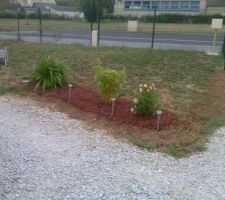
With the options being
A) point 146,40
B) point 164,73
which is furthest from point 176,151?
point 146,40

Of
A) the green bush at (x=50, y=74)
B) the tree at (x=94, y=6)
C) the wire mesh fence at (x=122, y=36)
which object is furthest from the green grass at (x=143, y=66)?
the tree at (x=94, y=6)

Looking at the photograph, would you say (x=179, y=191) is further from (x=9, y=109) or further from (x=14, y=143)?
(x=9, y=109)

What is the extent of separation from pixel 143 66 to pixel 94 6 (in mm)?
31055

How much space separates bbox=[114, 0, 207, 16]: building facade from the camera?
5356 cm

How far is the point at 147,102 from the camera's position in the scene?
5.63m

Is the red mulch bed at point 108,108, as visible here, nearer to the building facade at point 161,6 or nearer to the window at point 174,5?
the building facade at point 161,6

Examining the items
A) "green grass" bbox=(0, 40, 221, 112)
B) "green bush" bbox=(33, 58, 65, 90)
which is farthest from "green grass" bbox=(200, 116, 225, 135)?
"green bush" bbox=(33, 58, 65, 90)

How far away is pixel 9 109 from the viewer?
6.42 metres

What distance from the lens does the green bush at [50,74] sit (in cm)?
734

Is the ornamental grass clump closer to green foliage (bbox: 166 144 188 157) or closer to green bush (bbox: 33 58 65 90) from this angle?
green foliage (bbox: 166 144 188 157)

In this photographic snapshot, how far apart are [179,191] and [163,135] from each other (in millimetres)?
1578

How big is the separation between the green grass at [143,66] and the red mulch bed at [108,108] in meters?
0.72

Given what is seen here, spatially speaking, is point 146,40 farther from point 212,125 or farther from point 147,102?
point 147,102

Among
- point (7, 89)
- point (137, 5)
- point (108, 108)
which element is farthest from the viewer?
point (137, 5)
